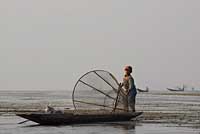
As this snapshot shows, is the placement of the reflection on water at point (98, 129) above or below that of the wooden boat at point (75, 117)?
below

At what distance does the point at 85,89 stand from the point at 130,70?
229cm

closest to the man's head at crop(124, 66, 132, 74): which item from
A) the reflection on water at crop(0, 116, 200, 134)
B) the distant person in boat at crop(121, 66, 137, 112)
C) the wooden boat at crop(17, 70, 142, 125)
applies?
the distant person in boat at crop(121, 66, 137, 112)

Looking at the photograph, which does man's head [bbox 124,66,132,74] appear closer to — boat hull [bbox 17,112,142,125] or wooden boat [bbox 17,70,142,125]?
wooden boat [bbox 17,70,142,125]

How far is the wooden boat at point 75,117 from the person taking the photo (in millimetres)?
23719

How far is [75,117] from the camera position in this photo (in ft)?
80.8

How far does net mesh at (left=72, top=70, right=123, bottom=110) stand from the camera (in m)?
26.8

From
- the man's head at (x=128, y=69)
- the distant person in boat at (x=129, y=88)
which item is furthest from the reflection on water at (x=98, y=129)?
the man's head at (x=128, y=69)

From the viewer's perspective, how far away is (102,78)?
89.4 ft

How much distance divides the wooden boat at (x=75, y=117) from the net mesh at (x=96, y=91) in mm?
767

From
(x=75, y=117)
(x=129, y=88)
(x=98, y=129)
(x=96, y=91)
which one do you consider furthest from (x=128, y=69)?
(x=98, y=129)

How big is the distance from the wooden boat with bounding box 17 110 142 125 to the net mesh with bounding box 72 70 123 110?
767 mm

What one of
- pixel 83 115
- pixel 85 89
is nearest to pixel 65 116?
pixel 83 115

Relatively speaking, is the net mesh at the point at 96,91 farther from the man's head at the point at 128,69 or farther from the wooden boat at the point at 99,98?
the man's head at the point at 128,69

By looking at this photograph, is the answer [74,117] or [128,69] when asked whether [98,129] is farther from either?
[128,69]
